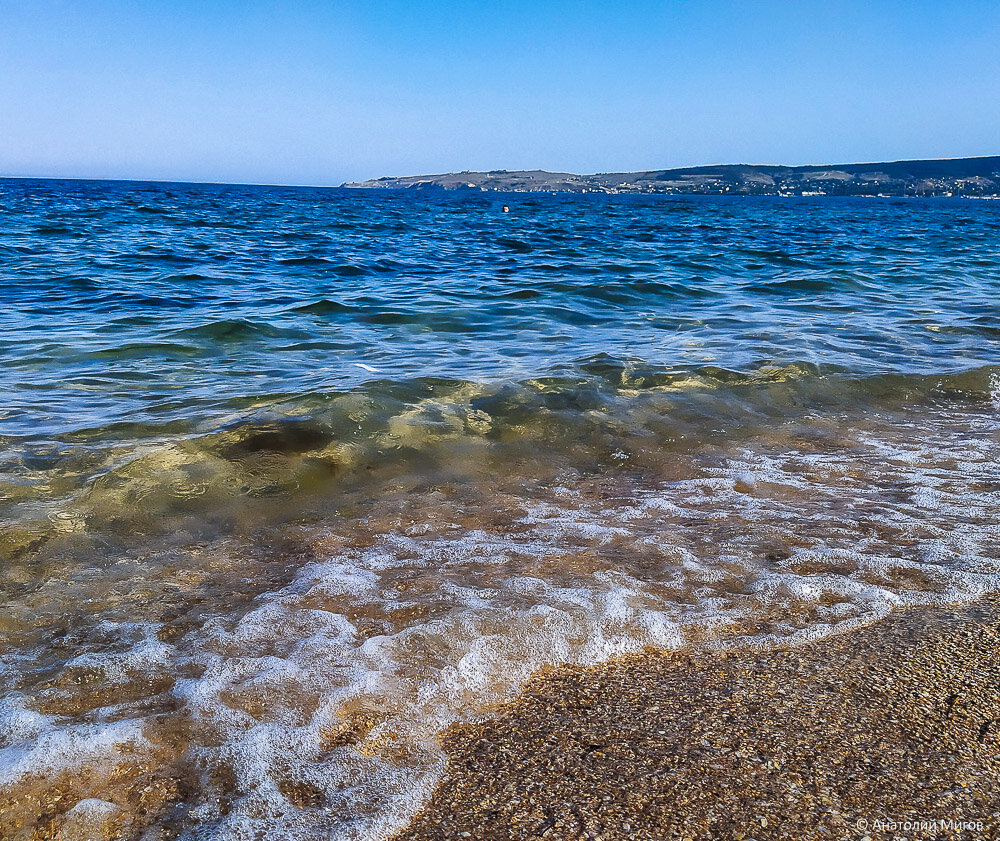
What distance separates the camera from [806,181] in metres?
142

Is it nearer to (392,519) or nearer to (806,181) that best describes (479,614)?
(392,519)

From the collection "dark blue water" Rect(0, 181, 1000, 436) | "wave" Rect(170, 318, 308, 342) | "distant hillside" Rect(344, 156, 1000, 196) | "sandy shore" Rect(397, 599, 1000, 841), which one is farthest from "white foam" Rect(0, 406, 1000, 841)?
"distant hillside" Rect(344, 156, 1000, 196)

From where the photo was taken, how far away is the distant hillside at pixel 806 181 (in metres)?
134

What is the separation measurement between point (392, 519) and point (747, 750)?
6.84 feet

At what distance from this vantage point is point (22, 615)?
8.63 feet

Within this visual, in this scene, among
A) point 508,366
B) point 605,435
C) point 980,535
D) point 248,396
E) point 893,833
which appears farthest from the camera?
point 508,366

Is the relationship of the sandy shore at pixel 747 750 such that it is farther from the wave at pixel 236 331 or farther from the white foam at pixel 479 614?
the wave at pixel 236 331

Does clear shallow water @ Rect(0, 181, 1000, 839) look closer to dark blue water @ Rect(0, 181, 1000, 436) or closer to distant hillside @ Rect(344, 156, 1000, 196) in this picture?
dark blue water @ Rect(0, 181, 1000, 436)

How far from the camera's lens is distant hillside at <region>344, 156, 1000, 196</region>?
134 meters

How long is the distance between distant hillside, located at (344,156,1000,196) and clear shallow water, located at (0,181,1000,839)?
12899 cm

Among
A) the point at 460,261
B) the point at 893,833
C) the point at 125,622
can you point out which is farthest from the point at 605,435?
the point at 460,261

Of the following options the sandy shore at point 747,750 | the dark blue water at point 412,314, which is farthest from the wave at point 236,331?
the sandy shore at point 747,750

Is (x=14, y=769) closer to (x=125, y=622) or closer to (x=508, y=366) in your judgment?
(x=125, y=622)

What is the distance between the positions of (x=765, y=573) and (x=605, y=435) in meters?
1.99
